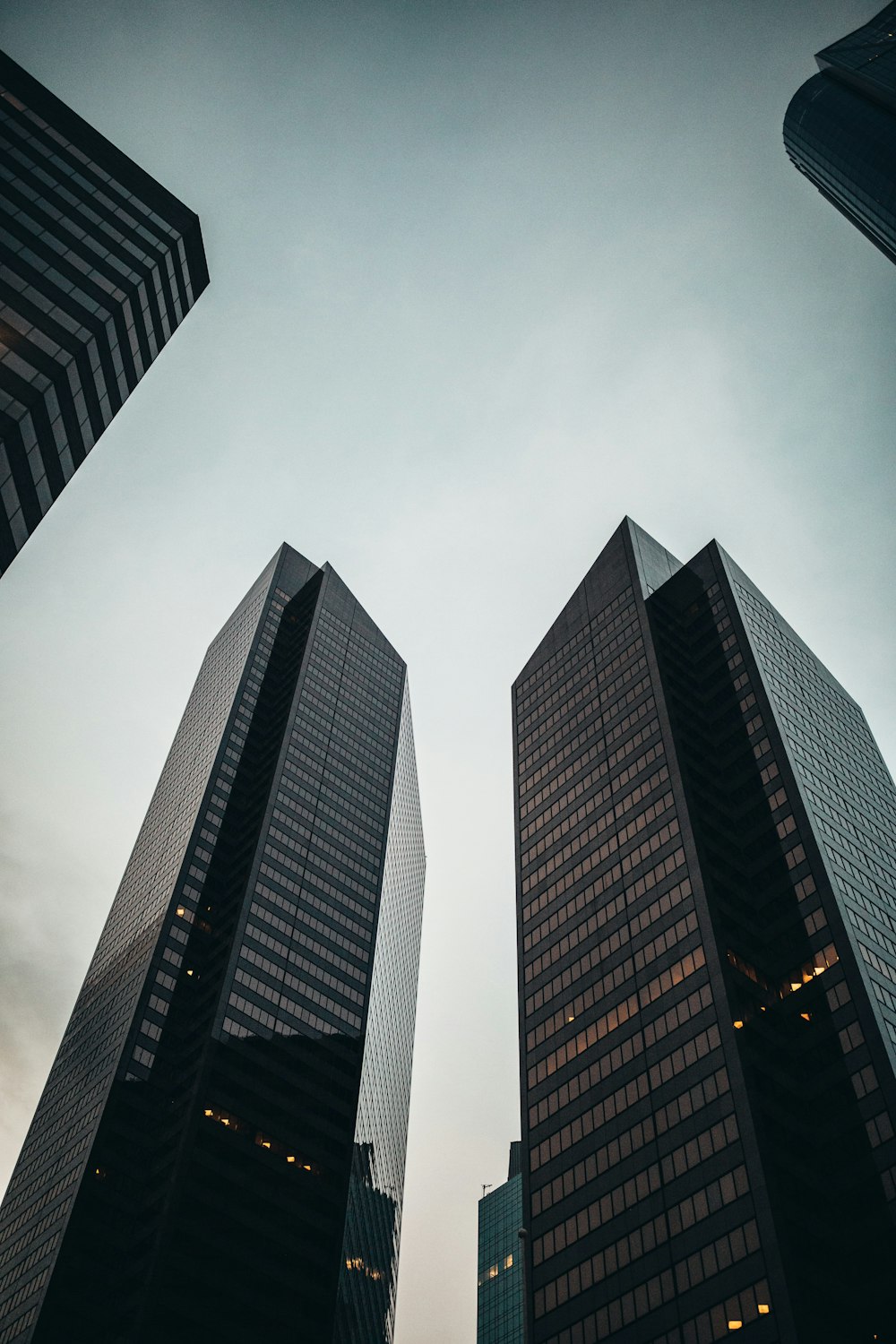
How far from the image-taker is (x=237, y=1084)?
432 ft

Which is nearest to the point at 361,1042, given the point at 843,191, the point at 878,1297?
the point at 878,1297

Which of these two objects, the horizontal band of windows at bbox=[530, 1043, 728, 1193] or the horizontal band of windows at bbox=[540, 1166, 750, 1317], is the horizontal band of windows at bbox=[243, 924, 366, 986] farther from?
the horizontal band of windows at bbox=[540, 1166, 750, 1317]

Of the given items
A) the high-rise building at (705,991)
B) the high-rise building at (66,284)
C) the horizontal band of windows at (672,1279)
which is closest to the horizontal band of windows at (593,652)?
the high-rise building at (705,991)

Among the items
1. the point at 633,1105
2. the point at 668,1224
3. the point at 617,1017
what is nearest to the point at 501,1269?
the point at 617,1017

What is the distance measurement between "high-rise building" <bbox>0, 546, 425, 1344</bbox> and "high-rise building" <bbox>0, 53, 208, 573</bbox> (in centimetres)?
8944

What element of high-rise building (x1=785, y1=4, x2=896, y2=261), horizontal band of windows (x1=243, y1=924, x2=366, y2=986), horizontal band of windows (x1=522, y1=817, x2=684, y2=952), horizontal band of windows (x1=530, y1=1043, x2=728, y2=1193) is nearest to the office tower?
horizontal band of windows (x1=243, y1=924, x2=366, y2=986)

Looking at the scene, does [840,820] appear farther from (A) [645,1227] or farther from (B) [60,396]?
(B) [60,396]

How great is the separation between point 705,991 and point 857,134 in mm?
155985

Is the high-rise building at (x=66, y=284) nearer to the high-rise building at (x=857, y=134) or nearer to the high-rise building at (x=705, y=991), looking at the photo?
the high-rise building at (x=705, y=991)

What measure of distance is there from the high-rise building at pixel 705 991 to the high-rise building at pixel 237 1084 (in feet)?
147

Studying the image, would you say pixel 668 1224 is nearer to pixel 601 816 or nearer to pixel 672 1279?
pixel 672 1279

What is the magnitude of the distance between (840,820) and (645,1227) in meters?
48.2

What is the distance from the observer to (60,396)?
6444 centimetres

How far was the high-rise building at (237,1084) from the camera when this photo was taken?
116m
